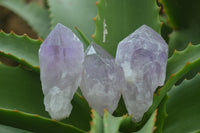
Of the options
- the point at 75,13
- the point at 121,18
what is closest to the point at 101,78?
the point at 121,18

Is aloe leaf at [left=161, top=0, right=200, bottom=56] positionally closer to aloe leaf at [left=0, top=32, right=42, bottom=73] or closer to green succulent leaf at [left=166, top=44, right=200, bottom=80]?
green succulent leaf at [left=166, top=44, right=200, bottom=80]

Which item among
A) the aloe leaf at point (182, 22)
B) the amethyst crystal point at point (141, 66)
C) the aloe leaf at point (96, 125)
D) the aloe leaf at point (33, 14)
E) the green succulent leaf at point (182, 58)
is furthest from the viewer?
the aloe leaf at point (33, 14)

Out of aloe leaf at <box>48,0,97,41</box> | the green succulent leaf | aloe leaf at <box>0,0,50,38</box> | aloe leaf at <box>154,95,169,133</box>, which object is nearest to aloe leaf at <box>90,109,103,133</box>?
aloe leaf at <box>154,95,169,133</box>

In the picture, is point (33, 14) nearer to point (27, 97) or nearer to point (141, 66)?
point (27, 97)

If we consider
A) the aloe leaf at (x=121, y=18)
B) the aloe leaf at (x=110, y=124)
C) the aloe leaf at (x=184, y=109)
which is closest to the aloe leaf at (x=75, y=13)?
the aloe leaf at (x=121, y=18)

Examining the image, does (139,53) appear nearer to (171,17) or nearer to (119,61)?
(119,61)

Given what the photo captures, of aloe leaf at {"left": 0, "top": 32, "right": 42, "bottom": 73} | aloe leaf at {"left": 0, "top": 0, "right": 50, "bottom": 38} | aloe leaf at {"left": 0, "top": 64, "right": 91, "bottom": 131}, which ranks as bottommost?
aloe leaf at {"left": 0, "top": 0, "right": 50, "bottom": 38}

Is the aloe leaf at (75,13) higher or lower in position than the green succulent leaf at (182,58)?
lower

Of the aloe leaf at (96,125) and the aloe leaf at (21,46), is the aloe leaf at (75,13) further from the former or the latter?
the aloe leaf at (96,125)
